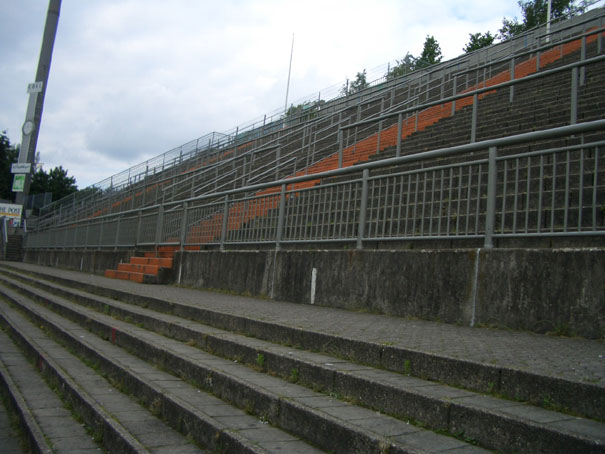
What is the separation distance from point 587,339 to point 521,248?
990mm

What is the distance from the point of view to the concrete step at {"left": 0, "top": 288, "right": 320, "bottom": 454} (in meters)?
3.03

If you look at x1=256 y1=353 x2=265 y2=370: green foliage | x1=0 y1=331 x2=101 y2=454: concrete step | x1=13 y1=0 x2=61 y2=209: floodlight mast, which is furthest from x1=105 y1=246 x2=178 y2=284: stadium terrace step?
x1=13 y1=0 x2=61 y2=209: floodlight mast

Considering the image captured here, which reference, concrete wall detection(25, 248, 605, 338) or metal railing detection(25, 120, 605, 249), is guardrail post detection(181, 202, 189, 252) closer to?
metal railing detection(25, 120, 605, 249)

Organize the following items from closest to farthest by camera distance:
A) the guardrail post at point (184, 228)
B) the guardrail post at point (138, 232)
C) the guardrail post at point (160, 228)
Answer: the guardrail post at point (184, 228) < the guardrail post at point (160, 228) < the guardrail post at point (138, 232)

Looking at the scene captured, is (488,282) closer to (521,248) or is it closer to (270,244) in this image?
(521,248)

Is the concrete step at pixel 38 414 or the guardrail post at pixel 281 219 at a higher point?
the guardrail post at pixel 281 219

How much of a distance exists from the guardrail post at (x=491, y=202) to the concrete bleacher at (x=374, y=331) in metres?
0.09

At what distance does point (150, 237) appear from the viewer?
543 inches

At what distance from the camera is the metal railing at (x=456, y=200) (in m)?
4.58

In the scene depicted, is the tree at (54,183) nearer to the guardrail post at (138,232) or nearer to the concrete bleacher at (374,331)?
the guardrail post at (138,232)

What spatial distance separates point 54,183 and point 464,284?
8092cm

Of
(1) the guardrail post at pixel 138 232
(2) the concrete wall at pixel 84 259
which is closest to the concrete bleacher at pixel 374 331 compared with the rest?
(1) the guardrail post at pixel 138 232

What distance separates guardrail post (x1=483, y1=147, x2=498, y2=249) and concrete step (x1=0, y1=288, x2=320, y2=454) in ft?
9.48

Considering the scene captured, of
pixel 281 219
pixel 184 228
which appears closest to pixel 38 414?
pixel 281 219
